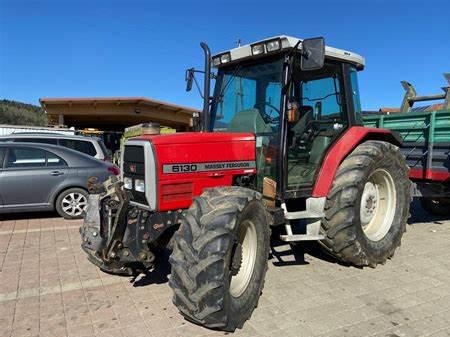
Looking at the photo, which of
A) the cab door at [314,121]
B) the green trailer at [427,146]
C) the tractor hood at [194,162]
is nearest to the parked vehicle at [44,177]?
the tractor hood at [194,162]

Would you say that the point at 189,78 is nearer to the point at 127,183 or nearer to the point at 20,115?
the point at 127,183

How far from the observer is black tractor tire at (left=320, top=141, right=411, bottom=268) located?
4.24 metres

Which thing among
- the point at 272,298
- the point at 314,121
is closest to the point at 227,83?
the point at 314,121

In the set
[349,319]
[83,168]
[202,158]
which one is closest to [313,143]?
[202,158]

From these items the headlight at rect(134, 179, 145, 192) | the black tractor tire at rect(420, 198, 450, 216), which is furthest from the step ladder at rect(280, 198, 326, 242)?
the black tractor tire at rect(420, 198, 450, 216)

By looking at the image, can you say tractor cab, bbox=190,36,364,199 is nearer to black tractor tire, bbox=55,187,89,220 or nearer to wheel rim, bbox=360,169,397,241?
wheel rim, bbox=360,169,397,241

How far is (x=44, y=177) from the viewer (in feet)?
24.5

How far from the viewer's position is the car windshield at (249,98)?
4.21 meters

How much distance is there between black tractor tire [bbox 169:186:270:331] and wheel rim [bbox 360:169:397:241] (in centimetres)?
225

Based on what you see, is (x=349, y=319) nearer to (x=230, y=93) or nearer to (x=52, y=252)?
(x=230, y=93)

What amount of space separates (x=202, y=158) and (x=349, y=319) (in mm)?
1936

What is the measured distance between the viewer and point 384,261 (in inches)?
187

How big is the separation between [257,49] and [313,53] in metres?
0.71

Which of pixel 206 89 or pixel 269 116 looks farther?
pixel 206 89
